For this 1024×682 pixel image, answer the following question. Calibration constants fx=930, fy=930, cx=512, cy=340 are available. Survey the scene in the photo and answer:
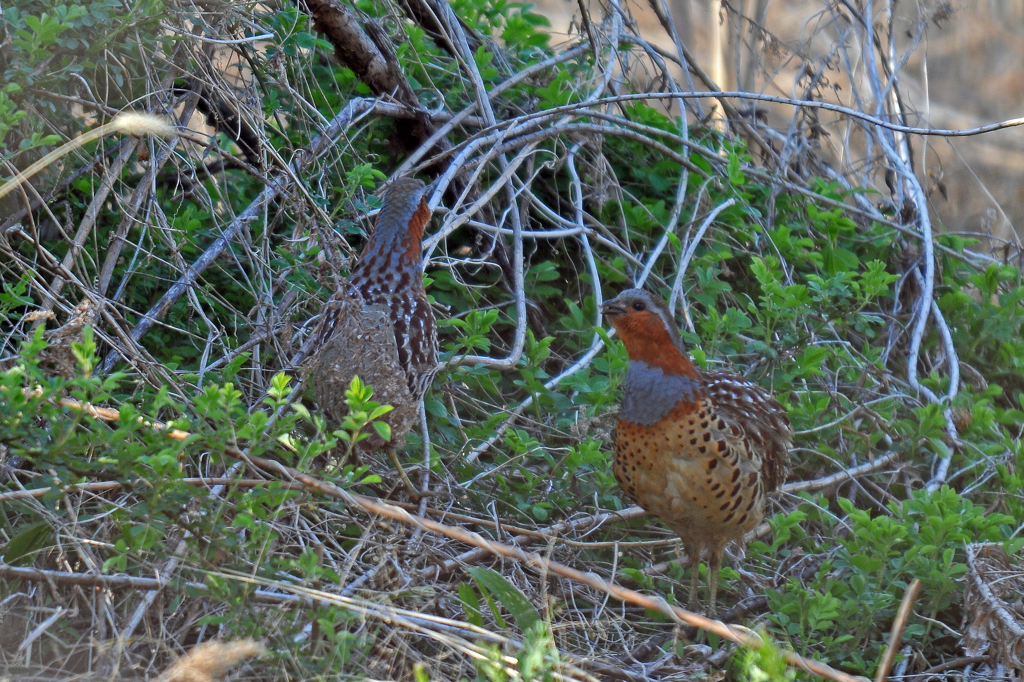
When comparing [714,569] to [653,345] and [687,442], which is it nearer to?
[687,442]

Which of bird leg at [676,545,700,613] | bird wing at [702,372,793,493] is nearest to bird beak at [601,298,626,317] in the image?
bird wing at [702,372,793,493]

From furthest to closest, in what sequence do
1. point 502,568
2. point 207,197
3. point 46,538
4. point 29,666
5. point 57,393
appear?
point 207,197, point 502,568, point 46,538, point 29,666, point 57,393

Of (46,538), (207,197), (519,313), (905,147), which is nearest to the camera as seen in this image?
(46,538)

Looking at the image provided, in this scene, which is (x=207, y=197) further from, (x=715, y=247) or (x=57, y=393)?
(x=715, y=247)

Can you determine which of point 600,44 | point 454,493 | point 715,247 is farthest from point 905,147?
point 454,493

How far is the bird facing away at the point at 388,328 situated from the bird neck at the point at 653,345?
0.75 meters

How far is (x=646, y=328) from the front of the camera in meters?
3.40

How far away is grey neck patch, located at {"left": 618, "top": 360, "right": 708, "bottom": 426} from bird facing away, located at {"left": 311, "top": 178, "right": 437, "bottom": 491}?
76 cm

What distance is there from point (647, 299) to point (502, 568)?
1.09 metres

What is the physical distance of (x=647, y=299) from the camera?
340 centimetres

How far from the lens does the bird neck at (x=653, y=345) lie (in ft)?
11.0

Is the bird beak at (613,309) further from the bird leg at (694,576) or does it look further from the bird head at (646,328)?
the bird leg at (694,576)

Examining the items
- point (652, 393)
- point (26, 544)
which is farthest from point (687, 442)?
point (26, 544)

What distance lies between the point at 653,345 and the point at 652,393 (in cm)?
20
